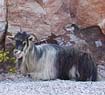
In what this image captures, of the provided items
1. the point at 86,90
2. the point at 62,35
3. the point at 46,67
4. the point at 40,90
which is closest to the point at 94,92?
the point at 86,90

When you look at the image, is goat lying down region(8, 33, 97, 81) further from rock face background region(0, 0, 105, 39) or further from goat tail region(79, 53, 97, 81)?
rock face background region(0, 0, 105, 39)

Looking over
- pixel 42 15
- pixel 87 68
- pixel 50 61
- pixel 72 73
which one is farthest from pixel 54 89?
pixel 42 15

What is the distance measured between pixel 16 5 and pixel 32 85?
2996 millimetres

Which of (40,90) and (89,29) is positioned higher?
(89,29)

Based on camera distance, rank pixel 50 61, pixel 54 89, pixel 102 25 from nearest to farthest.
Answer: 1. pixel 54 89
2. pixel 50 61
3. pixel 102 25

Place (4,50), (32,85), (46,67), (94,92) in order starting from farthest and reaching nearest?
1. (4,50)
2. (46,67)
3. (32,85)
4. (94,92)

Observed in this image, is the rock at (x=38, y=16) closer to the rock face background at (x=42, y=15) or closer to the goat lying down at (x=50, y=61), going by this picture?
the rock face background at (x=42, y=15)

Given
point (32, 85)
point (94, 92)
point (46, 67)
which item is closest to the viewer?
point (94, 92)

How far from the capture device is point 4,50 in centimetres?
898

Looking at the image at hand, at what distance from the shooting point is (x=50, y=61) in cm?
734

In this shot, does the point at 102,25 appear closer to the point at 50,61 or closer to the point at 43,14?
the point at 43,14

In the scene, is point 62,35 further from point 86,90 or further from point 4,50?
point 86,90

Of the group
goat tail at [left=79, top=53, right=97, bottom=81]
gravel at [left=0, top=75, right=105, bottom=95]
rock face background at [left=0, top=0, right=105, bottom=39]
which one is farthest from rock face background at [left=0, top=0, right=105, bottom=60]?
gravel at [left=0, top=75, right=105, bottom=95]

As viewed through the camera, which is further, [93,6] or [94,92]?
[93,6]
